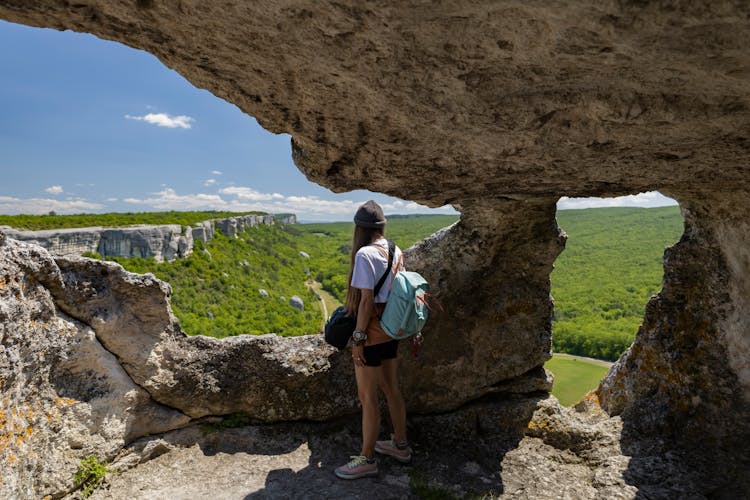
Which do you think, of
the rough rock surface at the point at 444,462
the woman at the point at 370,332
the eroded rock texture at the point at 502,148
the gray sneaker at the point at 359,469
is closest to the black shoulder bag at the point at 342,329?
the woman at the point at 370,332

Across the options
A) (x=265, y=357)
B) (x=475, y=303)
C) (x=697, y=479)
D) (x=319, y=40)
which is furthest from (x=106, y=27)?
(x=697, y=479)

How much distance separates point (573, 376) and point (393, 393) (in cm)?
2494

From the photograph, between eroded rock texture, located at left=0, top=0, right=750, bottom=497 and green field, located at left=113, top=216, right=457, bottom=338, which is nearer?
eroded rock texture, located at left=0, top=0, right=750, bottom=497

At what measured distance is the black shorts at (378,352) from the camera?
4.29m

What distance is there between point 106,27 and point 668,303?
6755 millimetres

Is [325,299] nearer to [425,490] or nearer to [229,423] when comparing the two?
[229,423]

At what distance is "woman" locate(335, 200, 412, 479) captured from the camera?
408 cm

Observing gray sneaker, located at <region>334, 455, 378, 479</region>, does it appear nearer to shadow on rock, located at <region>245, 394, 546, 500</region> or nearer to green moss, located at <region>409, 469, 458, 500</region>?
shadow on rock, located at <region>245, 394, 546, 500</region>

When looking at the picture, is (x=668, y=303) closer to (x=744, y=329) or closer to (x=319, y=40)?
(x=744, y=329)

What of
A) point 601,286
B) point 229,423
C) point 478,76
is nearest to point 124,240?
point 229,423

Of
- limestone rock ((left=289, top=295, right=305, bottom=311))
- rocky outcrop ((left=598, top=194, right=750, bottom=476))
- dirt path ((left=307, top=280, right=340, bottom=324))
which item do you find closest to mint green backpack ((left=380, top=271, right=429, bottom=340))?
rocky outcrop ((left=598, top=194, right=750, bottom=476))

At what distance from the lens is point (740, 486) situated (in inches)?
183

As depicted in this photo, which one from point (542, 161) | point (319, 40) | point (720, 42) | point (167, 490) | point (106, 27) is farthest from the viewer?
point (167, 490)

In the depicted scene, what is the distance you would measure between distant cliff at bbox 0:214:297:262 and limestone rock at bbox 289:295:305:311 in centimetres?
968
